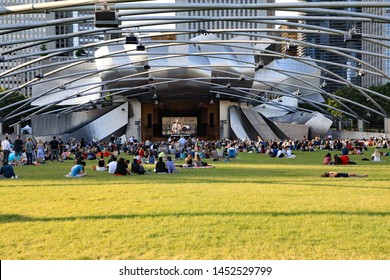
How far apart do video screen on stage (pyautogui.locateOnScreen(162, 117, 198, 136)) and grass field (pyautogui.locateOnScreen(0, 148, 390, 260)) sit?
5553cm

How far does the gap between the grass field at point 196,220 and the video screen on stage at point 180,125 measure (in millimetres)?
55526

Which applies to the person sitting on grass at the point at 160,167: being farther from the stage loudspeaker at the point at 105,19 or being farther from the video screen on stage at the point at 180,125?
the video screen on stage at the point at 180,125

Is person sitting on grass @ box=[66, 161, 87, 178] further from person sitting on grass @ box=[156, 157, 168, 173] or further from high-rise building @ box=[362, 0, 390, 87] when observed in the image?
high-rise building @ box=[362, 0, 390, 87]

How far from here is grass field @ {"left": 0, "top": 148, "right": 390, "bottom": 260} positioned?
21.0ft

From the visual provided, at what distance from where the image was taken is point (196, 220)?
847 cm

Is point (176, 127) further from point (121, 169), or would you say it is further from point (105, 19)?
point (105, 19)

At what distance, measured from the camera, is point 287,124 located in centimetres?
5906

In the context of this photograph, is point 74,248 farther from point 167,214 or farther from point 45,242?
point 167,214

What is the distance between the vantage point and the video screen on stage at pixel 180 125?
70.1m

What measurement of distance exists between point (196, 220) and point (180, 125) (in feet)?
203

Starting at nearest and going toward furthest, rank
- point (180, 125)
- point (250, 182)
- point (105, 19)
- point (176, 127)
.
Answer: point (105, 19) < point (250, 182) < point (180, 125) < point (176, 127)

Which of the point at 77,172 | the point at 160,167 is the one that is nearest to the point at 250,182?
the point at 160,167

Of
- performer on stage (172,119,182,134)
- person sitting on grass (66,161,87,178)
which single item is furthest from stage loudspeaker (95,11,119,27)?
performer on stage (172,119,182,134)

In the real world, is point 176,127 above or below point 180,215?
above
